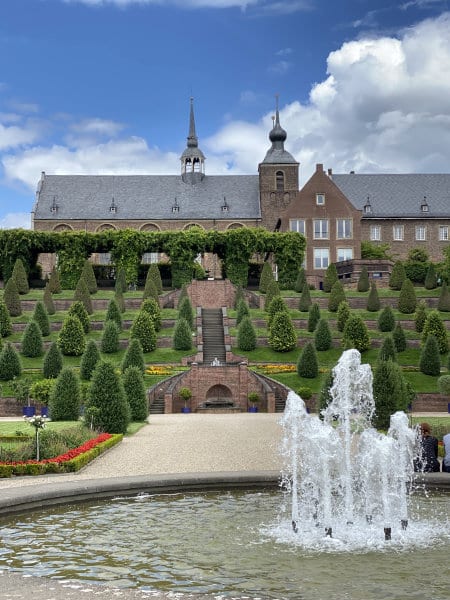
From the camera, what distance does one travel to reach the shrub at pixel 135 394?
97.1 ft

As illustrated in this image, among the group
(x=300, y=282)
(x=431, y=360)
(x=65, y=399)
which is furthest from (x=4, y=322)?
(x=431, y=360)

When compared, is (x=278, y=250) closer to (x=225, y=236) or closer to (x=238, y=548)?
(x=225, y=236)

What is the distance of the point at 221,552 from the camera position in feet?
34.2

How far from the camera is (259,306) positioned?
5753 cm

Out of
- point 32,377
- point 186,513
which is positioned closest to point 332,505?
point 186,513

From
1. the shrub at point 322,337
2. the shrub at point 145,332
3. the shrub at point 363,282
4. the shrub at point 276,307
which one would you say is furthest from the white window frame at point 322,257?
the shrub at point 145,332

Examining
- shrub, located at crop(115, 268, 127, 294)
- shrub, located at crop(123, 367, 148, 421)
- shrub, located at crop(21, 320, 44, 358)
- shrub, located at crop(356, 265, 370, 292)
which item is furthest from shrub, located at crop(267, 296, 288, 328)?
shrub, located at crop(123, 367, 148, 421)

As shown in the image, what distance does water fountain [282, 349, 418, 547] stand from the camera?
11.7m

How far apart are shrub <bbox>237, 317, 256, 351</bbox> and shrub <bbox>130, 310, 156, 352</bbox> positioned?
5.28m

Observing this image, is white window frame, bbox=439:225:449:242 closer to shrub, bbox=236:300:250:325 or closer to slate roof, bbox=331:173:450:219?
slate roof, bbox=331:173:450:219

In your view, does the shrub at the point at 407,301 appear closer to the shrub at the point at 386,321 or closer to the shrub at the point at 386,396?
the shrub at the point at 386,321

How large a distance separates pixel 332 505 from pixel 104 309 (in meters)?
45.5

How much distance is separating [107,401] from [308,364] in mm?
17989

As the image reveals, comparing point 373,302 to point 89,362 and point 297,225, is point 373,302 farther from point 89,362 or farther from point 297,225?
point 89,362
